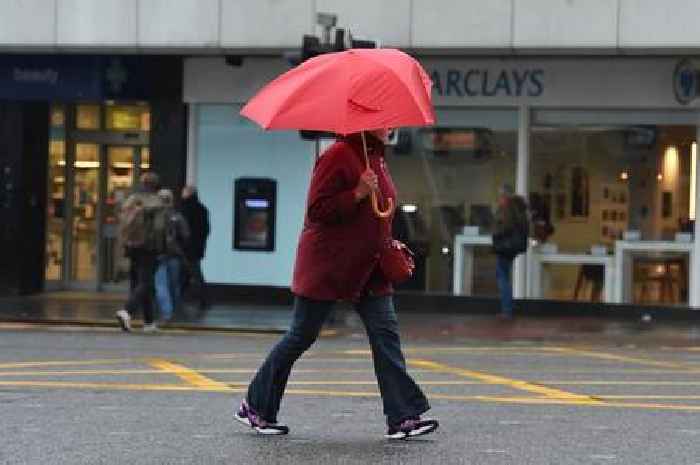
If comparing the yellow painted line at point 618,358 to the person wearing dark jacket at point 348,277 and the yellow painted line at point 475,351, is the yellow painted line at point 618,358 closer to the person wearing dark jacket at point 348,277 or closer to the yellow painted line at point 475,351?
the yellow painted line at point 475,351

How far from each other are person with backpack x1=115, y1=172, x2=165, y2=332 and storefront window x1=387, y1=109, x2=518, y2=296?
4847 millimetres

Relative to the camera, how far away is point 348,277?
7.66 m

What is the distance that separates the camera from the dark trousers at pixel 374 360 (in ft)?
25.3

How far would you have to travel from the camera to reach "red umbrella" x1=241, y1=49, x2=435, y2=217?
7.31 meters

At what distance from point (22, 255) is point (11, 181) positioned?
1158mm

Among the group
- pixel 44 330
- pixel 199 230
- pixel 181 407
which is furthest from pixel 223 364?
pixel 199 230

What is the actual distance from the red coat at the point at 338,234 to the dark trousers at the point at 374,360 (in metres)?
0.11

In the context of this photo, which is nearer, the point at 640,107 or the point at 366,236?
the point at 366,236

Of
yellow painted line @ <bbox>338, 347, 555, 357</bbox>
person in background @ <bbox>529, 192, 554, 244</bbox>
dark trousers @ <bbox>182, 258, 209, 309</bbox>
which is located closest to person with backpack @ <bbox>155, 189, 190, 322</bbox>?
dark trousers @ <bbox>182, 258, 209, 309</bbox>

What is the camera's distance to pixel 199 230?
20.7m

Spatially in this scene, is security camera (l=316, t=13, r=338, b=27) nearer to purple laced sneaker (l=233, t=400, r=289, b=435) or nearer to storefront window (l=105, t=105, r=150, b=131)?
storefront window (l=105, t=105, r=150, b=131)

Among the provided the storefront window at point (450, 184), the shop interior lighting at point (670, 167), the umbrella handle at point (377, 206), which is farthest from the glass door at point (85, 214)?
the umbrella handle at point (377, 206)

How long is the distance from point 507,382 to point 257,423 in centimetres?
382

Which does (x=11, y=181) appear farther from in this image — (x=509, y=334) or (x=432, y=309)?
(x=509, y=334)
